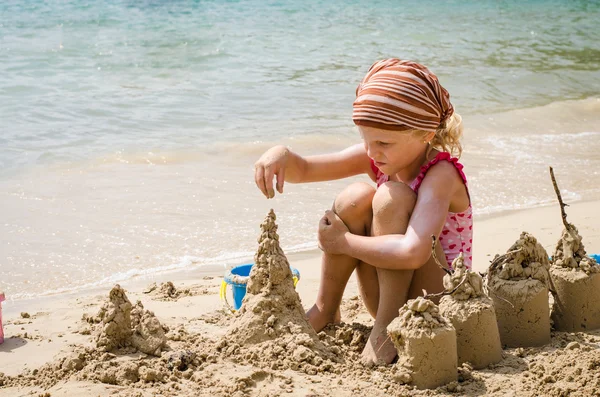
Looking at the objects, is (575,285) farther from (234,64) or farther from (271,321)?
(234,64)

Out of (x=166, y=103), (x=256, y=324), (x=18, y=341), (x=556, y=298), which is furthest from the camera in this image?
(x=166, y=103)

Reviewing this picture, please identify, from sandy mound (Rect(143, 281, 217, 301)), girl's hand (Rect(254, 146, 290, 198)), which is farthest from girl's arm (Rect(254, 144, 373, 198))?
sandy mound (Rect(143, 281, 217, 301))

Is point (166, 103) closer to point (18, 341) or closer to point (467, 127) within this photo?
point (467, 127)

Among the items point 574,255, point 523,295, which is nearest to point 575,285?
point 574,255

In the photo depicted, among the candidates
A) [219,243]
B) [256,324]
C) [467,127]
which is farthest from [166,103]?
[256,324]

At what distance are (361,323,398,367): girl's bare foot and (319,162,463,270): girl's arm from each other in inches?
10.5

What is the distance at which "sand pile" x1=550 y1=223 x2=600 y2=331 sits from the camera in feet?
10.7

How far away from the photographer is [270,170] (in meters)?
3.40

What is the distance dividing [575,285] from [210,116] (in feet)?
Answer: 21.1

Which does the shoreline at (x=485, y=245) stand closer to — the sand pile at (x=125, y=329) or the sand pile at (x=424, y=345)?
the sand pile at (x=125, y=329)

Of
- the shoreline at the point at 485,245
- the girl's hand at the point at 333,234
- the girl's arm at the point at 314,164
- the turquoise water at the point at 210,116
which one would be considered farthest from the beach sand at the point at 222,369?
the turquoise water at the point at 210,116

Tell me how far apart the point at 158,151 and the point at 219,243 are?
259 centimetres

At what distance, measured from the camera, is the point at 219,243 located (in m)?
5.23

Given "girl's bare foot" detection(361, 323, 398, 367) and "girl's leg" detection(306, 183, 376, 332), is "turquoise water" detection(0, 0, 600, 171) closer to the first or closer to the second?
"girl's leg" detection(306, 183, 376, 332)
